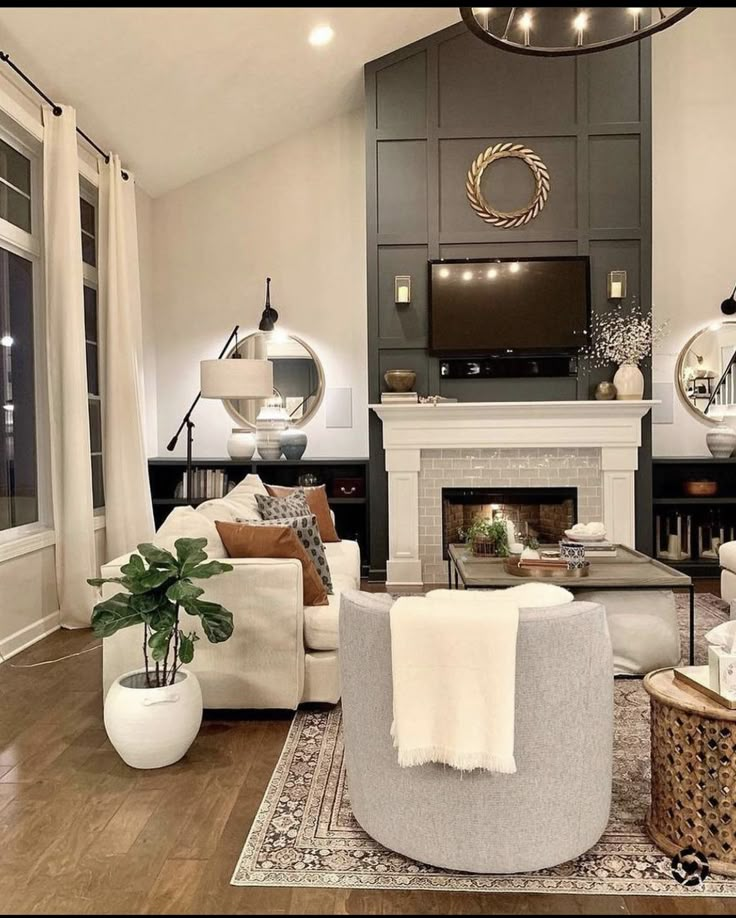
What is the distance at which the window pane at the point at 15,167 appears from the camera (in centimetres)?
445

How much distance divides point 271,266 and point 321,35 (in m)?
1.92

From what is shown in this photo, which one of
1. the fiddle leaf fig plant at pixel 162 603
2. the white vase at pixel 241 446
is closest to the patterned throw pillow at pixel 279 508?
the fiddle leaf fig plant at pixel 162 603

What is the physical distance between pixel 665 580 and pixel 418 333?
3.02 metres

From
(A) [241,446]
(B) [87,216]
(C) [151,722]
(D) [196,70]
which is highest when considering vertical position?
(D) [196,70]

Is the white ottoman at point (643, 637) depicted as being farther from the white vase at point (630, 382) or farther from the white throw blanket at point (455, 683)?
the white vase at point (630, 382)

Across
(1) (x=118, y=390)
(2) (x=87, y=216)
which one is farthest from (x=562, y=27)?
(2) (x=87, y=216)

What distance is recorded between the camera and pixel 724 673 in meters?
2.13

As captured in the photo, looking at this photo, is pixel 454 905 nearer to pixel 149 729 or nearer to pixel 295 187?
pixel 149 729

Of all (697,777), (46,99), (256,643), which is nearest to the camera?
(697,777)

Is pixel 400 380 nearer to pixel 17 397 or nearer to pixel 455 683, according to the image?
pixel 17 397

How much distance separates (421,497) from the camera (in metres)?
6.04

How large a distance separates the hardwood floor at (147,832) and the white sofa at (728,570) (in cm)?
293

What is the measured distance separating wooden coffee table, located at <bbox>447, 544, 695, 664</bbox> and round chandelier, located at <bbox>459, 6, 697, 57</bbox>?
219 cm

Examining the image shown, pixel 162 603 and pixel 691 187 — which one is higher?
pixel 691 187
